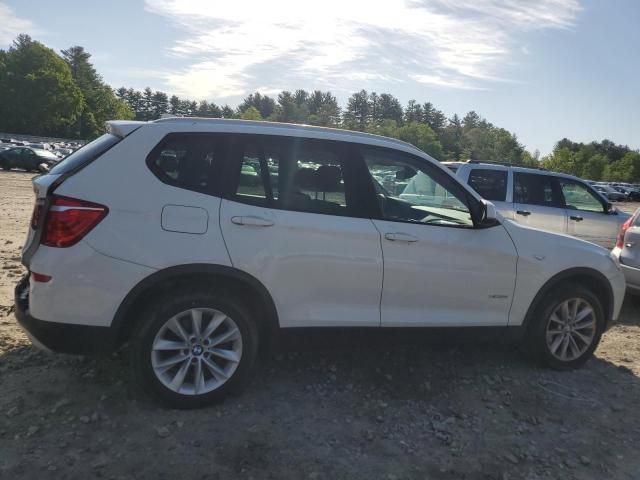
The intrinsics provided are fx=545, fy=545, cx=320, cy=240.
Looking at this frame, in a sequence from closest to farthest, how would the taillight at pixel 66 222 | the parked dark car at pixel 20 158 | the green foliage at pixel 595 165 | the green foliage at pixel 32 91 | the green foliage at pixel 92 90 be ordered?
the taillight at pixel 66 222 < the parked dark car at pixel 20 158 < the green foliage at pixel 32 91 < the green foliage at pixel 595 165 < the green foliage at pixel 92 90

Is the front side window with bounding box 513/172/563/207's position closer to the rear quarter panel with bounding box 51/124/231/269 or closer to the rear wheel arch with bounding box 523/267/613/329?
the rear wheel arch with bounding box 523/267/613/329

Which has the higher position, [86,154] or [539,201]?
[86,154]

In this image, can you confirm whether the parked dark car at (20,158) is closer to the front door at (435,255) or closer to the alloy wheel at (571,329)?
the front door at (435,255)

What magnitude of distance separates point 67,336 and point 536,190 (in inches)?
296

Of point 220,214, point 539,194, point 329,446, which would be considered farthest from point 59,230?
point 539,194

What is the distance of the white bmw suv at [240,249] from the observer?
335 cm

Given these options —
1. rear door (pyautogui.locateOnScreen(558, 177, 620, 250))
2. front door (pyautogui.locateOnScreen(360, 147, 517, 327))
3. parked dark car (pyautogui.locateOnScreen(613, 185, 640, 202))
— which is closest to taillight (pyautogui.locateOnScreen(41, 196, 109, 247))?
front door (pyautogui.locateOnScreen(360, 147, 517, 327))

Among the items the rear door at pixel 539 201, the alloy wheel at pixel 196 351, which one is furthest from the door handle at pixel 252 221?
the rear door at pixel 539 201

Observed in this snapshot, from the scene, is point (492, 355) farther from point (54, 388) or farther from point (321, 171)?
point (54, 388)

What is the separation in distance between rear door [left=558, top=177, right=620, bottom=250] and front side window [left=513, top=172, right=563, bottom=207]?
18 centimetres

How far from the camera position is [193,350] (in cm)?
359

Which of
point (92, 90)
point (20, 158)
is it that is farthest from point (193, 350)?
point (92, 90)

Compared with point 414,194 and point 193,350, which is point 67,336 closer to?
point 193,350

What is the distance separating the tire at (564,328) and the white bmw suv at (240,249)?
241mm
